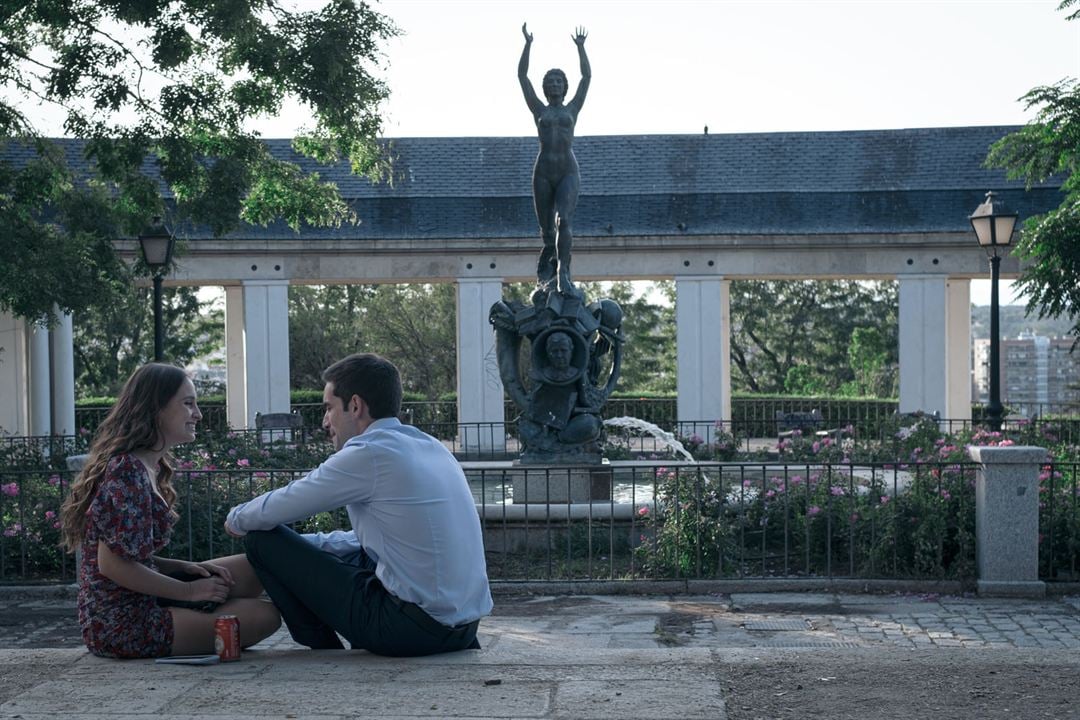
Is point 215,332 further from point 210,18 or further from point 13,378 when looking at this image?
point 210,18

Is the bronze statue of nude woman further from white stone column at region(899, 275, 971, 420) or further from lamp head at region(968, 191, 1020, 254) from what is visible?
white stone column at region(899, 275, 971, 420)

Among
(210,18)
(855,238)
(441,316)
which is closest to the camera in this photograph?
(210,18)

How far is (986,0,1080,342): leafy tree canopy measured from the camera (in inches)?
818

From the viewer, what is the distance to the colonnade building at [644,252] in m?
28.4

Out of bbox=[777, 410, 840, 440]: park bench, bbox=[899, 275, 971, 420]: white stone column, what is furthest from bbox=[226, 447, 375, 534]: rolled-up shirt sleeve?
bbox=[899, 275, 971, 420]: white stone column

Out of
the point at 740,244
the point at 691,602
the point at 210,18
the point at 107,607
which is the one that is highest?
the point at 210,18

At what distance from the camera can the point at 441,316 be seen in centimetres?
4578

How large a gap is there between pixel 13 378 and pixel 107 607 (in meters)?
24.0

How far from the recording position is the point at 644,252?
28797mm

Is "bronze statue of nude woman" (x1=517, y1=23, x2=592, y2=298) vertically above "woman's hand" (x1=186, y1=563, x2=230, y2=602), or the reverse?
"bronze statue of nude woman" (x1=517, y1=23, x2=592, y2=298)

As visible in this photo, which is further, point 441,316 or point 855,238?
point 441,316

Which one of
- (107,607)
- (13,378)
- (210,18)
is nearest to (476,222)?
(13,378)

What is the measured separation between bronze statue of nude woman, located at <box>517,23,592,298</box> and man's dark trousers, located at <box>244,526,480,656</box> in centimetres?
929

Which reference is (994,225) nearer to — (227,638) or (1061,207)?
(1061,207)
